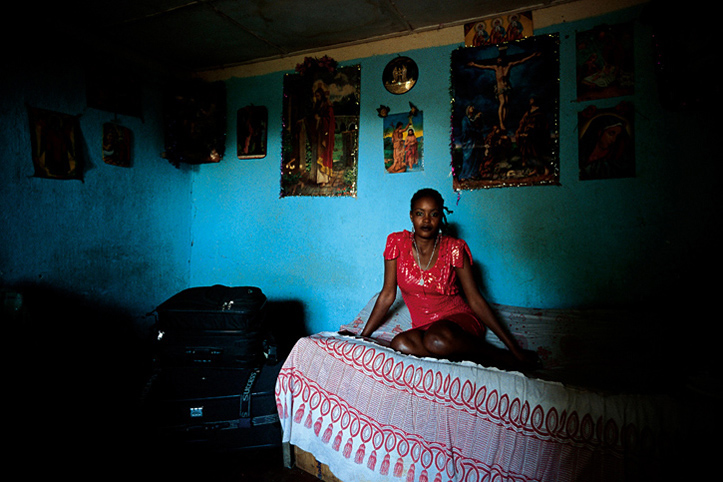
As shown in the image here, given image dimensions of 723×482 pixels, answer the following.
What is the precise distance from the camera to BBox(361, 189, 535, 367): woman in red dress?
1979 millimetres

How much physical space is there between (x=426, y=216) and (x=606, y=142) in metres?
1.48

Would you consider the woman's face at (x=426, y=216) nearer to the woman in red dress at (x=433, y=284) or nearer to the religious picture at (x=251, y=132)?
the woman in red dress at (x=433, y=284)

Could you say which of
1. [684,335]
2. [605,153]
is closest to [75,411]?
[684,335]

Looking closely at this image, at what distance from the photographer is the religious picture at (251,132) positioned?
3.54m

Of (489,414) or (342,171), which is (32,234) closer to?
(342,171)

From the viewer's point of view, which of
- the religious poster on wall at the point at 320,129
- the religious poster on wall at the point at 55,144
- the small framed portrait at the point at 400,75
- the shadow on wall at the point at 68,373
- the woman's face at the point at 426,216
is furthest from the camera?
the religious poster on wall at the point at 320,129

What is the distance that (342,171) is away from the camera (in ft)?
10.6

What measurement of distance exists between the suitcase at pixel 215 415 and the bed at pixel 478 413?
0.14m

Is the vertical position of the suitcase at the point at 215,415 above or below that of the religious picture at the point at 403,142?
below

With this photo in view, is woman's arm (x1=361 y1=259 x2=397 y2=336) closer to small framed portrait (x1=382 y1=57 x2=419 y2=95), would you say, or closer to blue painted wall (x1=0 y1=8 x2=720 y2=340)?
blue painted wall (x1=0 y1=8 x2=720 y2=340)

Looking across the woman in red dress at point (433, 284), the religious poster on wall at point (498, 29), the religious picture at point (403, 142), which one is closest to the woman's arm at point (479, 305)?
the woman in red dress at point (433, 284)

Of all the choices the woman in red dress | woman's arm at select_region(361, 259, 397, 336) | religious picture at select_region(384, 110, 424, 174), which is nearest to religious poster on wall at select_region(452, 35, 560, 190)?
religious picture at select_region(384, 110, 424, 174)

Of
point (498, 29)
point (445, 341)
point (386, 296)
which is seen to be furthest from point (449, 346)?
point (498, 29)

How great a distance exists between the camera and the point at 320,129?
3307mm
